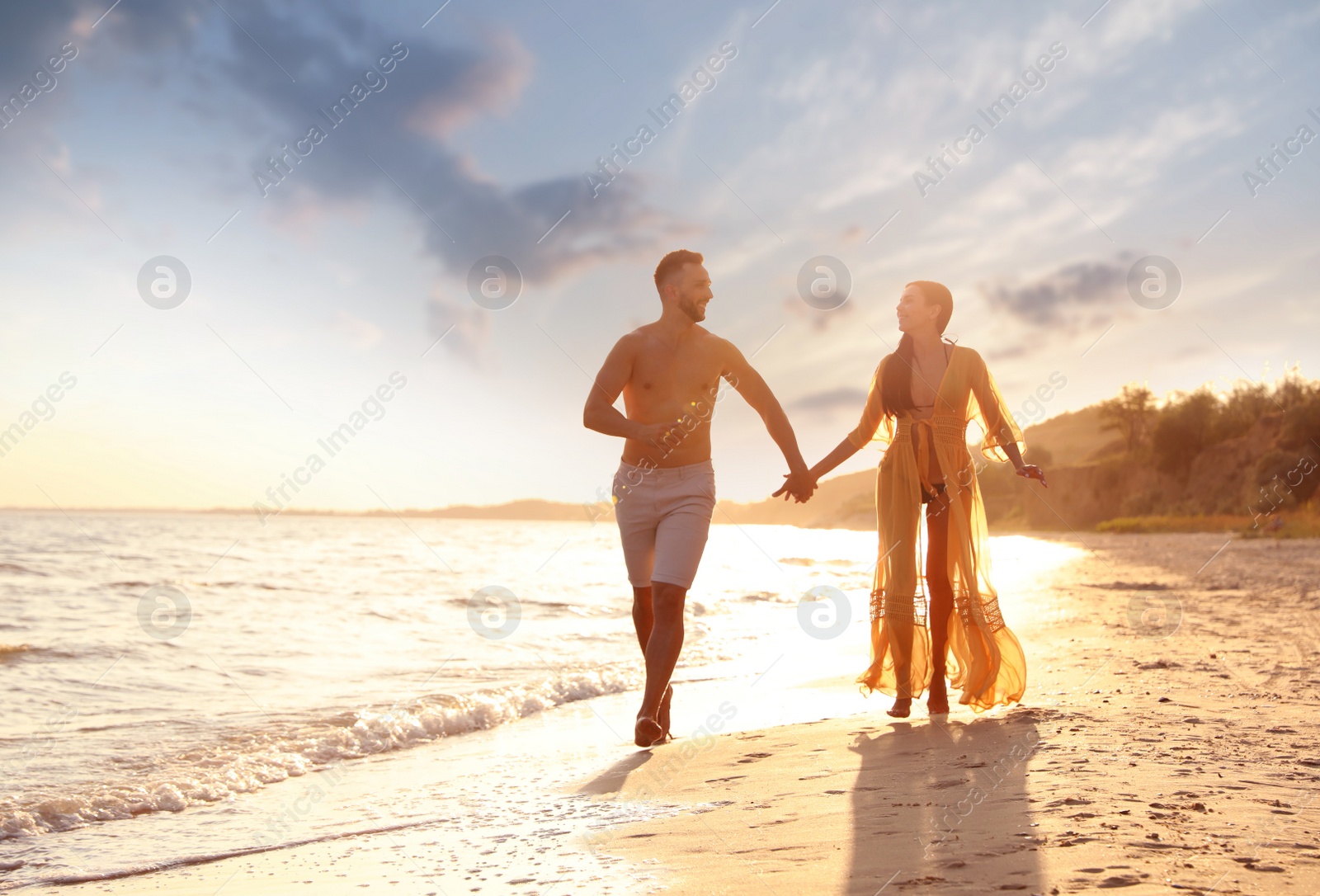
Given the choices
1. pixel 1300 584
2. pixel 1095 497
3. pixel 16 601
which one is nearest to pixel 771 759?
pixel 1300 584

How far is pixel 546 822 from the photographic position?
3482 mm

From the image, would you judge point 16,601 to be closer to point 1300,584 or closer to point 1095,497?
point 1300,584

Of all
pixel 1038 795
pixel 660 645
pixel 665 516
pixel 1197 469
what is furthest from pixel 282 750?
pixel 1197 469

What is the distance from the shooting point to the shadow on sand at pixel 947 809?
7.74 ft

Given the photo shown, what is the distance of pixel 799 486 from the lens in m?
5.19

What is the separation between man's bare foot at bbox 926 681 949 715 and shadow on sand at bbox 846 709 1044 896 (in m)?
0.41

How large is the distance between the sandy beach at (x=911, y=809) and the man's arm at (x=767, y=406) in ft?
4.69

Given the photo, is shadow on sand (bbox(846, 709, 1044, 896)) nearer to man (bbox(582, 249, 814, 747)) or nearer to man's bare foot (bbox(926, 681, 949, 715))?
man's bare foot (bbox(926, 681, 949, 715))

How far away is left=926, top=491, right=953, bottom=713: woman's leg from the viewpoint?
4.90m

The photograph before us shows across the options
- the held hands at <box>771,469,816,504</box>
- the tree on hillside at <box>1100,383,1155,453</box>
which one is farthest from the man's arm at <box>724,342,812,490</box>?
the tree on hillside at <box>1100,383,1155,453</box>

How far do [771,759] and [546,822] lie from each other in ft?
3.92

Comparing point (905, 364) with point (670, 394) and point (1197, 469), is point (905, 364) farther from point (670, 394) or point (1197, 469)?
point (1197, 469)

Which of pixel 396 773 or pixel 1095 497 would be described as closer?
pixel 396 773

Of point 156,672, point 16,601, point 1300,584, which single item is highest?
point 16,601
